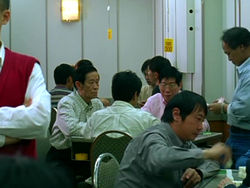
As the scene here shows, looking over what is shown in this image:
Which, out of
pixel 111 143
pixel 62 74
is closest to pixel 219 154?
pixel 111 143

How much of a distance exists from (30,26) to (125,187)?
5715 mm

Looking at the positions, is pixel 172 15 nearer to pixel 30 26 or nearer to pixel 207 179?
pixel 30 26

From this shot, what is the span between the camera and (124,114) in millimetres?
3291

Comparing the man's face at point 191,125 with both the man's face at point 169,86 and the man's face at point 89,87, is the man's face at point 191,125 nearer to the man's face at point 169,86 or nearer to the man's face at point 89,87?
the man's face at point 169,86

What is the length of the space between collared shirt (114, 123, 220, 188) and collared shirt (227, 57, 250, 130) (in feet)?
4.41

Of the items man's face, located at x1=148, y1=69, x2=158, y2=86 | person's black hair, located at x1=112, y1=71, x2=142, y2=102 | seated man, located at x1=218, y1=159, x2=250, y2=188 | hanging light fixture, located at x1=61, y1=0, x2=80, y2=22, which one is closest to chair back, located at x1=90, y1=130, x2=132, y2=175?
person's black hair, located at x1=112, y1=71, x2=142, y2=102

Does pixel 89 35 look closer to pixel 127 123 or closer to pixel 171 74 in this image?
pixel 171 74

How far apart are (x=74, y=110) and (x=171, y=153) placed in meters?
2.23

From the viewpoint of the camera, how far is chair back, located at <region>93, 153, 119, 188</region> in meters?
2.33

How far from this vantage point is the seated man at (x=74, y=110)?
4.04m

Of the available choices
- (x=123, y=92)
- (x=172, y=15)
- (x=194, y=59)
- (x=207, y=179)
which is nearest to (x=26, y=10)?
(x=172, y=15)

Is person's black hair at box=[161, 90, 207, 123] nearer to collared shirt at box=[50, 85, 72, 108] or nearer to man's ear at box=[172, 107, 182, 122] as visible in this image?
man's ear at box=[172, 107, 182, 122]

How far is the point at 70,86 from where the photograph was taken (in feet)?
17.7

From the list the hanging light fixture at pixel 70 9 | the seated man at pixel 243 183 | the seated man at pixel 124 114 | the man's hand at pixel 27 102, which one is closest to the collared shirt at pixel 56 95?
the seated man at pixel 124 114
